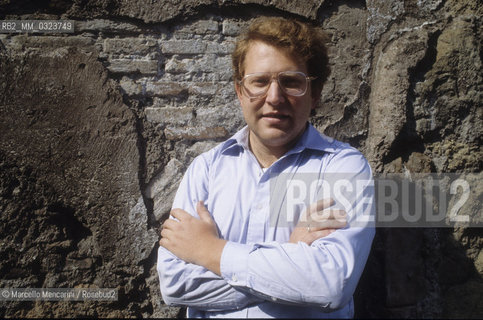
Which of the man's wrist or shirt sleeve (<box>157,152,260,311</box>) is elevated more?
the man's wrist

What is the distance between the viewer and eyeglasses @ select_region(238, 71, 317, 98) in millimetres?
1519

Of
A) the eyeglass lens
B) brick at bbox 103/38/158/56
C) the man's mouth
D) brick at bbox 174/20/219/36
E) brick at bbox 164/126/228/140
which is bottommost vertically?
the man's mouth

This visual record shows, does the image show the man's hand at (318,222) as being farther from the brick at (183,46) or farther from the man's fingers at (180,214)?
the brick at (183,46)

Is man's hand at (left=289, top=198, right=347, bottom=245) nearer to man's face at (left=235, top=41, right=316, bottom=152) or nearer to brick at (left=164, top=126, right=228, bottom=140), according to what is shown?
man's face at (left=235, top=41, right=316, bottom=152)

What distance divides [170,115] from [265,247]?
1.12 meters

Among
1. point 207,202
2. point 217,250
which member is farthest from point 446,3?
point 217,250

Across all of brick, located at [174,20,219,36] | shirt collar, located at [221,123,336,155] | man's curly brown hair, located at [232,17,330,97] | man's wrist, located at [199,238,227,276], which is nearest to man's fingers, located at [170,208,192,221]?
man's wrist, located at [199,238,227,276]

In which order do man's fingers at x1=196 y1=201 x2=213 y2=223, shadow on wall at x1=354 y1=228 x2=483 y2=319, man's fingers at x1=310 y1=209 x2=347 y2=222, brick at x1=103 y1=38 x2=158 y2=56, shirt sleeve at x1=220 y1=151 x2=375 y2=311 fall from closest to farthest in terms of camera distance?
shirt sleeve at x1=220 y1=151 x2=375 y2=311
man's fingers at x1=310 y1=209 x2=347 y2=222
man's fingers at x1=196 y1=201 x2=213 y2=223
shadow on wall at x1=354 y1=228 x2=483 y2=319
brick at x1=103 y1=38 x2=158 y2=56

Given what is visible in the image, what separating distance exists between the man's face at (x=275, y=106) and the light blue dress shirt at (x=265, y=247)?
3.4 inches

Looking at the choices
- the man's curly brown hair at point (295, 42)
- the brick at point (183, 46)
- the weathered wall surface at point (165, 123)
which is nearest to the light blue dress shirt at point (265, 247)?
the man's curly brown hair at point (295, 42)

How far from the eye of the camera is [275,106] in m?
1.51

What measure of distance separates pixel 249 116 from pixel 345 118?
0.80 meters

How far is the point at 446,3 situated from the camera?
2.08 m

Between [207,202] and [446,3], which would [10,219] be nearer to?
[207,202]
